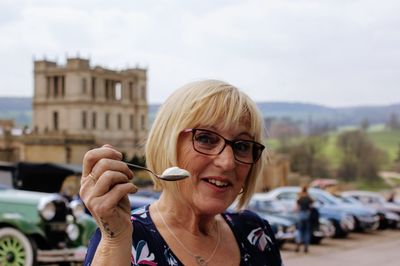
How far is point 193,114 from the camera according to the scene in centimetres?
250

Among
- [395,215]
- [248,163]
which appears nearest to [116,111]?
[395,215]

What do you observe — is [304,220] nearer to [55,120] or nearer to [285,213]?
[285,213]

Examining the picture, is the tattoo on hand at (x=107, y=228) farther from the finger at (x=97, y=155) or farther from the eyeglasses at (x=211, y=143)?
the eyeglasses at (x=211, y=143)

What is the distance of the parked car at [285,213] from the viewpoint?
16.8 meters

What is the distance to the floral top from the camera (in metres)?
2.38

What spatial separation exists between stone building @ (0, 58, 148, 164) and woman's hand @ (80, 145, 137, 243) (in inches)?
3736

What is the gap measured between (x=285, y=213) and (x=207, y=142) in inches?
585

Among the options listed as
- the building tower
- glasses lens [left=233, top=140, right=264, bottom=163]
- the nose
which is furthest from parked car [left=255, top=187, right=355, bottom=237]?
the building tower

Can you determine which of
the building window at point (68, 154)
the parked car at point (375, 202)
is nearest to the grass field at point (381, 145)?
the building window at point (68, 154)

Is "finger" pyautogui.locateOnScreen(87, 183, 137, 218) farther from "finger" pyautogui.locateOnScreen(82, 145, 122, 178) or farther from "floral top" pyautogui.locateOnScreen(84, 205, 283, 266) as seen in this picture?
"floral top" pyautogui.locateOnScreen(84, 205, 283, 266)

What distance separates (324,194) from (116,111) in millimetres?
91478

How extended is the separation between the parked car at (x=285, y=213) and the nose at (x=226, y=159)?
13576 millimetres

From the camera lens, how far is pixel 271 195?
21266mm

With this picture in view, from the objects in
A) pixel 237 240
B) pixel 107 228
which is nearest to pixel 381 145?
pixel 237 240
